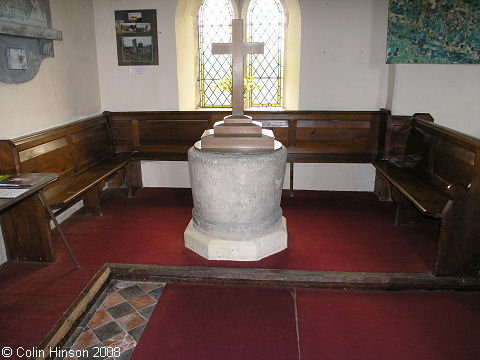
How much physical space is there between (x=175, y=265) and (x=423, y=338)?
2.02m

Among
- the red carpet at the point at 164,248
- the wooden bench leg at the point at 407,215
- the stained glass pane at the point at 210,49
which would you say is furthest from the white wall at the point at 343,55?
the wooden bench leg at the point at 407,215

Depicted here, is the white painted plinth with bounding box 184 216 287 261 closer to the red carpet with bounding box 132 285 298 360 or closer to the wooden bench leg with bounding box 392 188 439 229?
the red carpet with bounding box 132 285 298 360

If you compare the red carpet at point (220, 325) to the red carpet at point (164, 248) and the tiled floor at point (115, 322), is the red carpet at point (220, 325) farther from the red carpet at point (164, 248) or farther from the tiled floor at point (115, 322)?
the red carpet at point (164, 248)

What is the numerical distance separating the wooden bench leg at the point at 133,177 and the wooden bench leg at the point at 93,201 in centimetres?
67

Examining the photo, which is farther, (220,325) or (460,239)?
(460,239)

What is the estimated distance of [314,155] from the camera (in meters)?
5.57

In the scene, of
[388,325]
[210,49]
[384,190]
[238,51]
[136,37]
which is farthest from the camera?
[210,49]

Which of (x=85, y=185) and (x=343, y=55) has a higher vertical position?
(x=343, y=55)

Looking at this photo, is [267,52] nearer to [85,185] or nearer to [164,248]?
[85,185]

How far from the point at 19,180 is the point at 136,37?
3.01 meters

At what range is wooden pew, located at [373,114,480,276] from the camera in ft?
10.5

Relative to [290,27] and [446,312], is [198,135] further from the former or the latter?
[446,312]

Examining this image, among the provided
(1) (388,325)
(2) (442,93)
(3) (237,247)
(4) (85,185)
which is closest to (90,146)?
(4) (85,185)

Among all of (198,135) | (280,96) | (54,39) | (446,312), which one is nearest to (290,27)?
(280,96)
